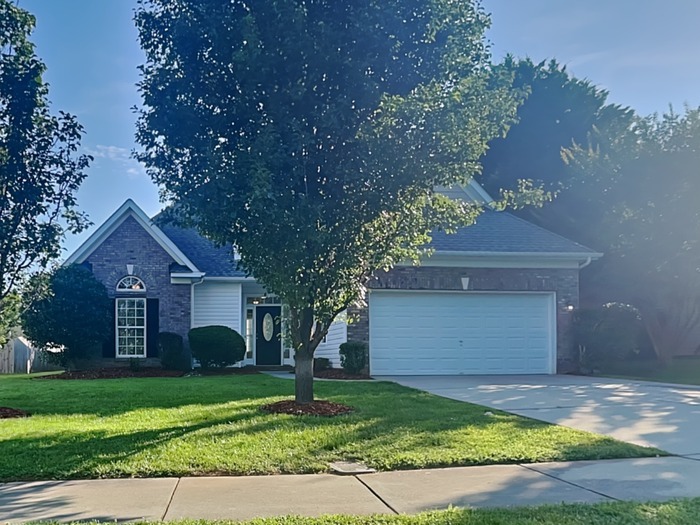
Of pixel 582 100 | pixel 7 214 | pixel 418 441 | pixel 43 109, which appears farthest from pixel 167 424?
pixel 582 100

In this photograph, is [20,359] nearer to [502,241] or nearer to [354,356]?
[354,356]

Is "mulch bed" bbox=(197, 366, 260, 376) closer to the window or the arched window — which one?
the window

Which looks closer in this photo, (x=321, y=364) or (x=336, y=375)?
(x=336, y=375)

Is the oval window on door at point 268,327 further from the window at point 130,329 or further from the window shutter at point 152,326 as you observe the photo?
the window at point 130,329

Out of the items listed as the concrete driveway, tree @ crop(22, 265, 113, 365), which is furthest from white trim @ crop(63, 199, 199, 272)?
the concrete driveway

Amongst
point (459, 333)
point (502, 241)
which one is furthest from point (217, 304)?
point (502, 241)

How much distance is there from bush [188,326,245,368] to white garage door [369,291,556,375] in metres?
4.60

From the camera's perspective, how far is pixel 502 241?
1933 centimetres

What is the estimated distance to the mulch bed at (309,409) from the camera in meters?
9.88

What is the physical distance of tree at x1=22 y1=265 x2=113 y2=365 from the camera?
19359 millimetres

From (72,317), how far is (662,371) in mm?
16973

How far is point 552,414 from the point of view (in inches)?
410

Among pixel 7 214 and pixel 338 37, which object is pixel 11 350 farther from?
pixel 338 37

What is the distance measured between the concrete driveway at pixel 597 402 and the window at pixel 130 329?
8.15m
